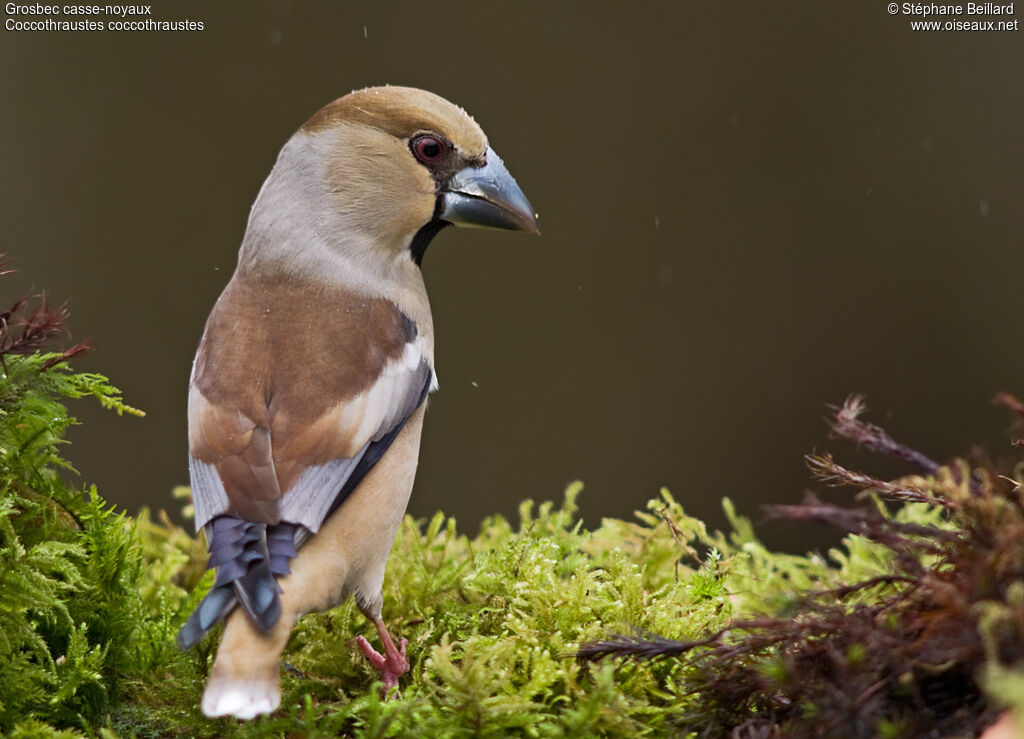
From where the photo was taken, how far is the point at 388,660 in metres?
3.05

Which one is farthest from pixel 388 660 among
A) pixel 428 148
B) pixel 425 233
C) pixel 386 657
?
pixel 428 148

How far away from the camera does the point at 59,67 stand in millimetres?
10250

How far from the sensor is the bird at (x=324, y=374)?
2.68 meters

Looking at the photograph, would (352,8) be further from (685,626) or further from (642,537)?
(685,626)

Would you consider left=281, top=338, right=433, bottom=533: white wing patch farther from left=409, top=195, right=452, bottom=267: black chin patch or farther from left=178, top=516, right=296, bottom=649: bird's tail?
left=409, top=195, right=452, bottom=267: black chin patch

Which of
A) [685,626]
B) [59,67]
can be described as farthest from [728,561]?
[59,67]

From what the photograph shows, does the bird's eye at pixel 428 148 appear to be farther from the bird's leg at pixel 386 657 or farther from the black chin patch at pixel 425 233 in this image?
the bird's leg at pixel 386 657

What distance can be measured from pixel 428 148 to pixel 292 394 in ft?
4.01

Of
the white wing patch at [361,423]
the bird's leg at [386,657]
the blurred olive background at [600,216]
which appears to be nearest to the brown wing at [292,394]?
the white wing patch at [361,423]

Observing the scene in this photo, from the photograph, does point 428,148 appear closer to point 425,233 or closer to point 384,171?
point 384,171

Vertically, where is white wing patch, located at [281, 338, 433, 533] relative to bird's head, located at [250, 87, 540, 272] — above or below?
below

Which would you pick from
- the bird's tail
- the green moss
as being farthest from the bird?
the green moss

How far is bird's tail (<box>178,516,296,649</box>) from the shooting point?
99.5 inches

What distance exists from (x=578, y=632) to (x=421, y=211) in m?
1.76
